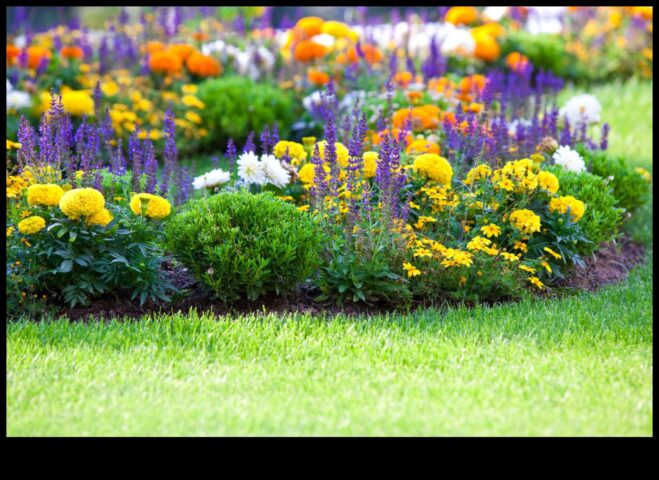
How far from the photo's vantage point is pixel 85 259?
4.42m

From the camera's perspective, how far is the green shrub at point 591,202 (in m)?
5.29

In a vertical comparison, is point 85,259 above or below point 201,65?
below

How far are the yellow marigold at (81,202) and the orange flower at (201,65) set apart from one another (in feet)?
15.4

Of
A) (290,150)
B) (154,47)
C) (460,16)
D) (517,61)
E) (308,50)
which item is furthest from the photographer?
(460,16)

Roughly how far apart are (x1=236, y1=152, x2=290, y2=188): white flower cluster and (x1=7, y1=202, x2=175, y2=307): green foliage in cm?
70

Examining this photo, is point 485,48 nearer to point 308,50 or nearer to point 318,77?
point 308,50

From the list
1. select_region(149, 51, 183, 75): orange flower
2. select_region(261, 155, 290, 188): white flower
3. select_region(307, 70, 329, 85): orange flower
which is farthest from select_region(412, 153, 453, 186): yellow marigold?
select_region(149, 51, 183, 75): orange flower

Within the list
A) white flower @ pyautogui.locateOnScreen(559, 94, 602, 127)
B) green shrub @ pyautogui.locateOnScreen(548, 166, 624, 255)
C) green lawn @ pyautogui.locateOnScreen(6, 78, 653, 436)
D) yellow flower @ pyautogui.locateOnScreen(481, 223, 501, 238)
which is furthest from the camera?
white flower @ pyautogui.locateOnScreen(559, 94, 602, 127)

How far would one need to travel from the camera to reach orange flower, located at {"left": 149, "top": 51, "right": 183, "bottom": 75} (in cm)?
840

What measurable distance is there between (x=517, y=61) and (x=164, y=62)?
3.69 meters

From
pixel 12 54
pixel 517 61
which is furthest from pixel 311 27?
pixel 12 54

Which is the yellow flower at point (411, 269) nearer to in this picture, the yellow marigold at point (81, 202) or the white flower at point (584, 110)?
the yellow marigold at point (81, 202)

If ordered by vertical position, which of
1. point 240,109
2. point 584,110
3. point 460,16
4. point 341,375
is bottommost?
point 341,375

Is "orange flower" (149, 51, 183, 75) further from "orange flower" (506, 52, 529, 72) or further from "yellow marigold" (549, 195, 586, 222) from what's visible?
"yellow marigold" (549, 195, 586, 222)
